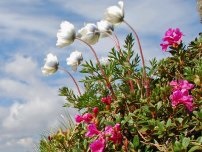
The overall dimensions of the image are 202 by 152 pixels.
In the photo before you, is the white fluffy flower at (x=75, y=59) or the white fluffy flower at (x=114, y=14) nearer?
the white fluffy flower at (x=114, y=14)

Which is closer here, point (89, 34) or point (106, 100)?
point (106, 100)

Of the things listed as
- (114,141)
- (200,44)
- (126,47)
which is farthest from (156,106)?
(200,44)

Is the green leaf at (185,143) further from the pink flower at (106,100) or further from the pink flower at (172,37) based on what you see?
the pink flower at (172,37)

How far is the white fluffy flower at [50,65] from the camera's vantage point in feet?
17.4

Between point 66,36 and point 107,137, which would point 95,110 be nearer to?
point 107,137

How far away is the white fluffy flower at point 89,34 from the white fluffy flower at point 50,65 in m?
0.54

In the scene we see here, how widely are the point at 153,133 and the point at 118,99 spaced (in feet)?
1.90

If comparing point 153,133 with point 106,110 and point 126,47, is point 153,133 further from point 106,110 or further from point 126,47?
point 126,47

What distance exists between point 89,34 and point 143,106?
43.1 inches

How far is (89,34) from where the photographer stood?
4855 millimetres

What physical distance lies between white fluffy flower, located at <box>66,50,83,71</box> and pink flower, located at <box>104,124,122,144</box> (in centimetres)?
137

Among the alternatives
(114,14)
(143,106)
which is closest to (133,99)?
(143,106)

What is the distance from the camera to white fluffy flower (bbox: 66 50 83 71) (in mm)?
5281

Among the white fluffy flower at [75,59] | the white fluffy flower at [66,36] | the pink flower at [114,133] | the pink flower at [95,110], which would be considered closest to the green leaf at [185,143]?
the pink flower at [114,133]
